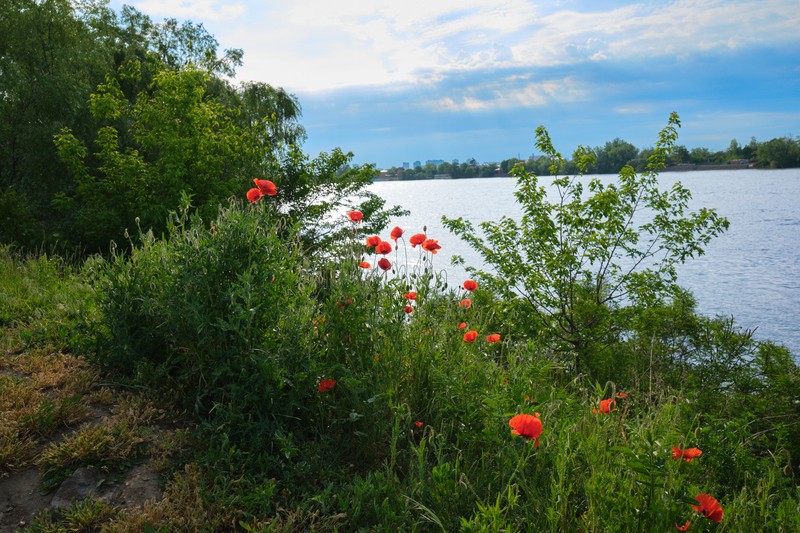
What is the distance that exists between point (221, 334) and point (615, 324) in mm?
6532

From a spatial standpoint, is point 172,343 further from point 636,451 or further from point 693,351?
point 693,351

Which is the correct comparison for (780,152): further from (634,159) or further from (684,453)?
(684,453)

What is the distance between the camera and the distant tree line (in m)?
8.36

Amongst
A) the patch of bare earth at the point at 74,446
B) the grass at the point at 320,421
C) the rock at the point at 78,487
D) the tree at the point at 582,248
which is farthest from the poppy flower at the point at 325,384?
the tree at the point at 582,248

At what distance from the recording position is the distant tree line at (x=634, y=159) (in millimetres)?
8359

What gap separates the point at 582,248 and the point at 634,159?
3613 mm

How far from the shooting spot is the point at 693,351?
8609 mm

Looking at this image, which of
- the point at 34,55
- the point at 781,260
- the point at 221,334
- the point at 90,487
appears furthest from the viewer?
the point at 781,260

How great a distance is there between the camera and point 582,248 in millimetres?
7883

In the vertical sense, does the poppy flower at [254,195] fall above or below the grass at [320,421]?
above

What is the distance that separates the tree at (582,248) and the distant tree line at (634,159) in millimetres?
264

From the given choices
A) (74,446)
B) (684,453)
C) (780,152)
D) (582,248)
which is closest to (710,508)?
(684,453)

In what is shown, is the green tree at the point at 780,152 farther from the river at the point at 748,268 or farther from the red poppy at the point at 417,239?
the red poppy at the point at 417,239

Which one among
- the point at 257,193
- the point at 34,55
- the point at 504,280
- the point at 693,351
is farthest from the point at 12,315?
the point at 34,55
